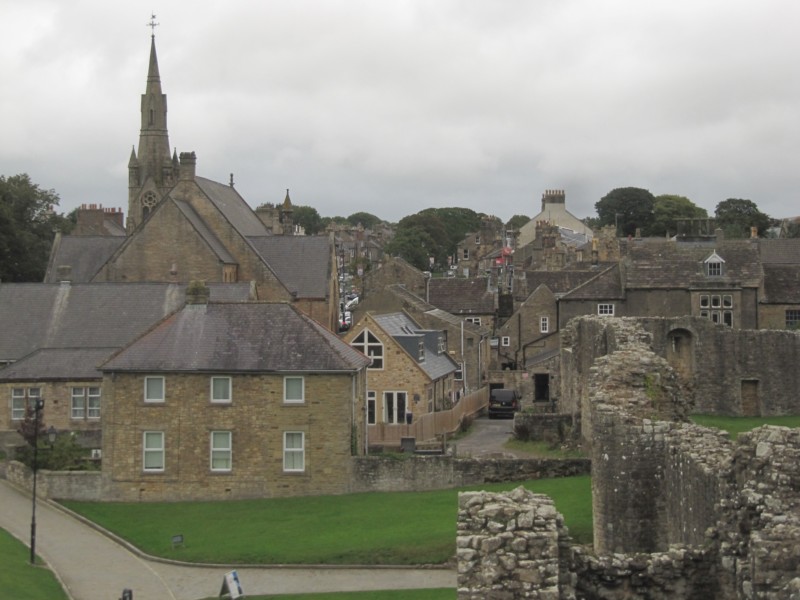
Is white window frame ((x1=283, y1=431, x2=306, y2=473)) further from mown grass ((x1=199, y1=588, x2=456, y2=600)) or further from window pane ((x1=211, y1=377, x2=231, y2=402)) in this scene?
mown grass ((x1=199, y1=588, x2=456, y2=600))

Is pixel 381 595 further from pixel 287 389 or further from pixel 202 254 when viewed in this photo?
pixel 202 254

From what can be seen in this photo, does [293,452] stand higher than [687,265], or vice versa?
[687,265]

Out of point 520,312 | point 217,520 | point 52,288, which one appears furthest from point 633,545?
point 520,312

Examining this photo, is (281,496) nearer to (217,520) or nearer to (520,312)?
(217,520)

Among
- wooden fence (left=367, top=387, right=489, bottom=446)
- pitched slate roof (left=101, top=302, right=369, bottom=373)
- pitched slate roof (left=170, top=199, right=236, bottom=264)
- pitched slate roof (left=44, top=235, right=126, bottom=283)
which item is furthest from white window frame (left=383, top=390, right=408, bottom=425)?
pitched slate roof (left=44, top=235, right=126, bottom=283)

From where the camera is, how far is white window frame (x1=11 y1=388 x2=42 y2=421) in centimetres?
4794

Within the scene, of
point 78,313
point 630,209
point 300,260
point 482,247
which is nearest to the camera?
point 78,313

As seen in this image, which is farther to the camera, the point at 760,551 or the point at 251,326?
the point at 251,326

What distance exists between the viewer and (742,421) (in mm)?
37625

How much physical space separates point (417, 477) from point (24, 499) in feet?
41.0

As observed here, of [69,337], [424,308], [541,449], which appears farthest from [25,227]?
[541,449]

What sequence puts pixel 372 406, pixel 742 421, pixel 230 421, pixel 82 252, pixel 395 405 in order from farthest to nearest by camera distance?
1. pixel 82 252
2. pixel 372 406
3. pixel 395 405
4. pixel 230 421
5. pixel 742 421

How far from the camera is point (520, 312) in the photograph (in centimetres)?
7356

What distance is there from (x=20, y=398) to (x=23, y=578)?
19.9m
